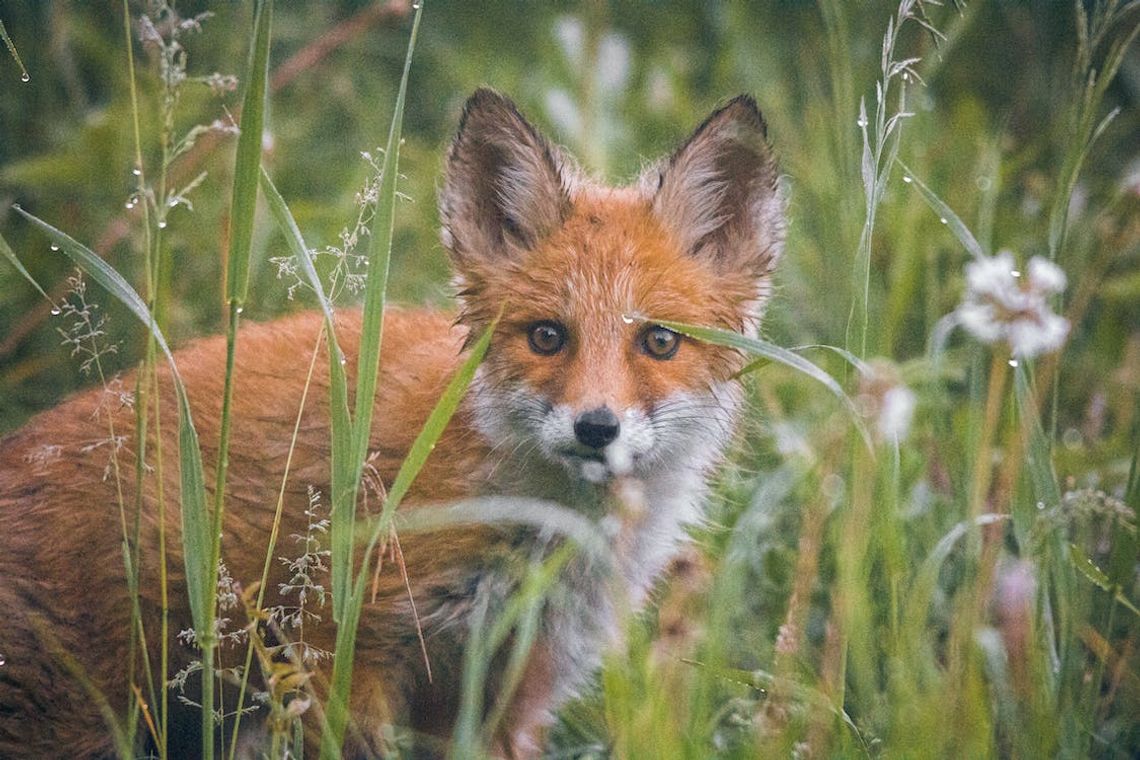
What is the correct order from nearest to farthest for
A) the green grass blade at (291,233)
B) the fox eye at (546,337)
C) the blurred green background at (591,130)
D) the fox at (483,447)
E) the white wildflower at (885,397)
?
the white wildflower at (885,397) → the green grass blade at (291,233) → the fox at (483,447) → the fox eye at (546,337) → the blurred green background at (591,130)

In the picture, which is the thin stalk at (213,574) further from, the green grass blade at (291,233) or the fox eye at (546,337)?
the fox eye at (546,337)

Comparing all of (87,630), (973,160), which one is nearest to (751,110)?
(87,630)

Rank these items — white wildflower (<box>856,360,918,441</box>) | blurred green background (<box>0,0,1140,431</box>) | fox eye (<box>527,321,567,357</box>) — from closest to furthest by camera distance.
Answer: white wildflower (<box>856,360,918,441</box>), fox eye (<box>527,321,567,357</box>), blurred green background (<box>0,0,1140,431</box>)

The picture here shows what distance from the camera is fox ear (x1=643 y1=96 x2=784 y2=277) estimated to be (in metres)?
3.97

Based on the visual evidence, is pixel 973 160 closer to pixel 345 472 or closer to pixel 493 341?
pixel 493 341

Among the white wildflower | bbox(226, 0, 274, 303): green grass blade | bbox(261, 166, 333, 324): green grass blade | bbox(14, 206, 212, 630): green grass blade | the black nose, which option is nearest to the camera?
the white wildflower

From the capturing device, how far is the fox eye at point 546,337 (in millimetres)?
3738

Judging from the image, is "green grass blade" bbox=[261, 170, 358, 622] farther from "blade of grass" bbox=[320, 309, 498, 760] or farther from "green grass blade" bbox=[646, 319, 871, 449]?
"green grass blade" bbox=[646, 319, 871, 449]

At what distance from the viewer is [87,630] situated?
11.8 feet

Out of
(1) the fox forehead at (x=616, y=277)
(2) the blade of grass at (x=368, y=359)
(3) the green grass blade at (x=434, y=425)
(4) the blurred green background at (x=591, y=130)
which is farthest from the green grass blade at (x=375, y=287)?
(4) the blurred green background at (x=591, y=130)

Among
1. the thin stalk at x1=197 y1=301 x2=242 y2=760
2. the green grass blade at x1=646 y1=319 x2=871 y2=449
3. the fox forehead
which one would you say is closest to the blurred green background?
the fox forehead

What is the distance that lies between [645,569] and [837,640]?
100 centimetres

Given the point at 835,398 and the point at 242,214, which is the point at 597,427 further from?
the point at 242,214

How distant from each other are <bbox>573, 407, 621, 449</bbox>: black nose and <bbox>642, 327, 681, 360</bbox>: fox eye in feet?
1.29
